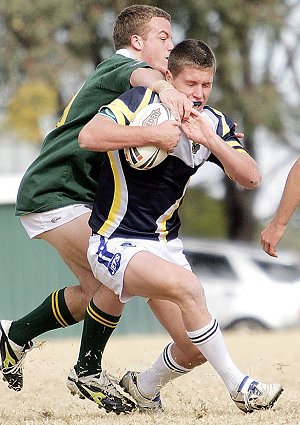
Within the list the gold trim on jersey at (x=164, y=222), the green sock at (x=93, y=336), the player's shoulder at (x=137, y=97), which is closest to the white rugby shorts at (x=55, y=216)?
the green sock at (x=93, y=336)

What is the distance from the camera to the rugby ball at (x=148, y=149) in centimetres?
566

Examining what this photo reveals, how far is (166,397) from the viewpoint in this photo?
7.30 meters

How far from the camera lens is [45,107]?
2142 cm

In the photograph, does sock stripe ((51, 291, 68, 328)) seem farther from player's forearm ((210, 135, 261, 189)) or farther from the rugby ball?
player's forearm ((210, 135, 261, 189))

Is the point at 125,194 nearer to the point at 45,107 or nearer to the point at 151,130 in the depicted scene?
the point at 151,130

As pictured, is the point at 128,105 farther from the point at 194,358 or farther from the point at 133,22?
the point at 194,358

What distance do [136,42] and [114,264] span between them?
4.75 ft

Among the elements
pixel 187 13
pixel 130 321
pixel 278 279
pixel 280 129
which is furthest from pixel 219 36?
pixel 130 321

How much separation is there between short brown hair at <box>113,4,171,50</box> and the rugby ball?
90 cm

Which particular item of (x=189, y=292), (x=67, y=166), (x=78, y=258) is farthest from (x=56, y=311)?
(x=189, y=292)

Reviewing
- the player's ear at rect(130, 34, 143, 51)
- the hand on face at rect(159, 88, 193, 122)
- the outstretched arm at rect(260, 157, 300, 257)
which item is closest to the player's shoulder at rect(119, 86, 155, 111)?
the hand on face at rect(159, 88, 193, 122)

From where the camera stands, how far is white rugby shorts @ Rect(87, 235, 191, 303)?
5742 mm

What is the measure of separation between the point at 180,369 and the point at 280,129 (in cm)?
1594

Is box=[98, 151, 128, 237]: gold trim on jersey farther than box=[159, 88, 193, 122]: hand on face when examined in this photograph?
Yes
